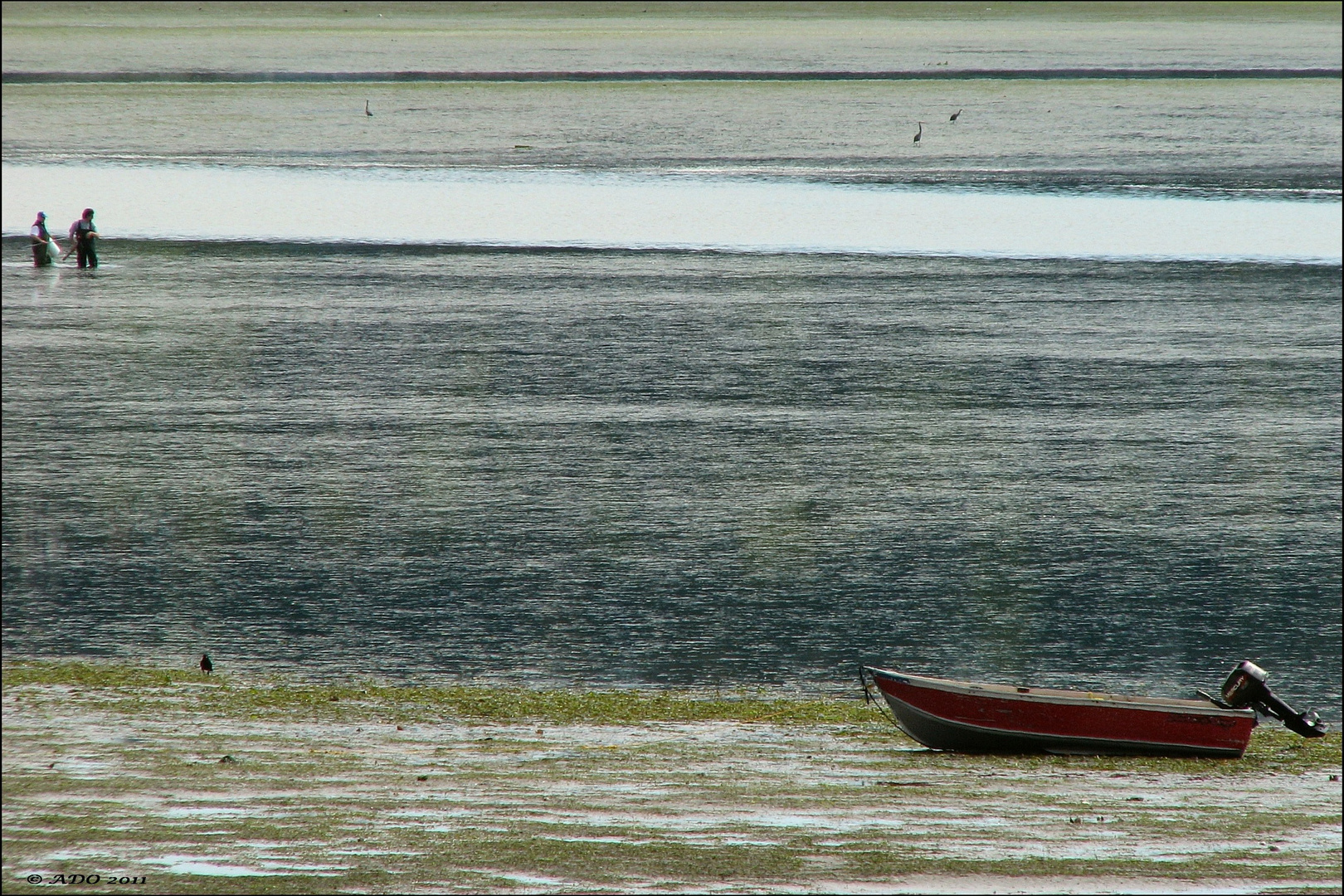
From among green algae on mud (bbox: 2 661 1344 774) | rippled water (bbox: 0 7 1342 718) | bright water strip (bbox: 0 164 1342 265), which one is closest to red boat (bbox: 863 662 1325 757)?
green algae on mud (bbox: 2 661 1344 774)

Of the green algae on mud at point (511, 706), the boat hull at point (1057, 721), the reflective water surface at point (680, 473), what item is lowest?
the green algae on mud at point (511, 706)

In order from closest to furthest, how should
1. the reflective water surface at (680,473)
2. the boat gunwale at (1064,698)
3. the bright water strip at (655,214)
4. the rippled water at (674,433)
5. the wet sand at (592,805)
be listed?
the wet sand at (592,805), the boat gunwale at (1064,698), the reflective water surface at (680,473), the rippled water at (674,433), the bright water strip at (655,214)

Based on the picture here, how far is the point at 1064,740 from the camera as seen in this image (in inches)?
468

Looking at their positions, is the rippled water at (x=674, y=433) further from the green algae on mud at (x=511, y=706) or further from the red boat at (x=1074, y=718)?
the red boat at (x=1074, y=718)

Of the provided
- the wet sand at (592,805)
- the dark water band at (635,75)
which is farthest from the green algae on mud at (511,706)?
the dark water band at (635,75)

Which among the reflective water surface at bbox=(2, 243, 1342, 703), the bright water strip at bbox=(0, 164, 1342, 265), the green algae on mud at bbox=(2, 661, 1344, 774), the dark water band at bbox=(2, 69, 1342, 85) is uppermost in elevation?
the dark water band at bbox=(2, 69, 1342, 85)

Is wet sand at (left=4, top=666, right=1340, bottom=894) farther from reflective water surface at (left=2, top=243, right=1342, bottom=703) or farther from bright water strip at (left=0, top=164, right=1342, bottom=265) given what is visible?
bright water strip at (left=0, top=164, right=1342, bottom=265)

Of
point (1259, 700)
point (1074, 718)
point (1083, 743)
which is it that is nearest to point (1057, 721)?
point (1074, 718)

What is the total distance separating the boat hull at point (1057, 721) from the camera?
1183 cm

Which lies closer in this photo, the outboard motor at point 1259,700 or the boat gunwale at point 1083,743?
the boat gunwale at point 1083,743

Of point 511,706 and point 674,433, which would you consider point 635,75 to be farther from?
point 511,706

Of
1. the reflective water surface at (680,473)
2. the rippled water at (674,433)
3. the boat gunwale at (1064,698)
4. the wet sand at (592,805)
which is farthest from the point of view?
the rippled water at (674,433)

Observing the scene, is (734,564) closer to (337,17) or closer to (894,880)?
(894,880)

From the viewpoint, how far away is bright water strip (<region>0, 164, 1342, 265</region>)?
33656mm
